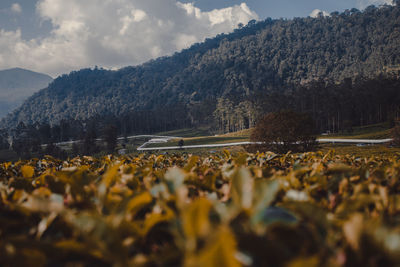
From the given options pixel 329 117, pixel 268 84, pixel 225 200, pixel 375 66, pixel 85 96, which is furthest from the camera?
pixel 85 96

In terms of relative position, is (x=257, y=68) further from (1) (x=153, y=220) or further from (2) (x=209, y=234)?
(2) (x=209, y=234)

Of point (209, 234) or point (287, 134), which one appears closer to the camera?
point (209, 234)

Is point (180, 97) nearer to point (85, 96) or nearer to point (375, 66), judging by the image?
point (85, 96)

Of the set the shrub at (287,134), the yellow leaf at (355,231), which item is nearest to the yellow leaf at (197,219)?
the yellow leaf at (355,231)

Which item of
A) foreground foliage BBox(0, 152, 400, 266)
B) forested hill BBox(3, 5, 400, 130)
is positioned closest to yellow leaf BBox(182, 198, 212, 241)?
foreground foliage BBox(0, 152, 400, 266)

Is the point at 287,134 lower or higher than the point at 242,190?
lower

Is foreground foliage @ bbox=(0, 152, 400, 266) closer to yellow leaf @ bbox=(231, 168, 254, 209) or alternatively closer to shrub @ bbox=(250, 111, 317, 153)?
yellow leaf @ bbox=(231, 168, 254, 209)

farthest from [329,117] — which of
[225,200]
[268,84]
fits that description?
[268,84]

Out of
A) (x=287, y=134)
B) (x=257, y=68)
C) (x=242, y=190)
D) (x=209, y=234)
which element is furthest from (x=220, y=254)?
(x=257, y=68)

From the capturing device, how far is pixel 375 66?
380ft

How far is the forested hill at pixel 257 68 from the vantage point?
137750 millimetres

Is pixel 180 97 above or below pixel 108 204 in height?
above

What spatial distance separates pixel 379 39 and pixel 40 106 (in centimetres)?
21586

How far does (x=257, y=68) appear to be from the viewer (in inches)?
6220
